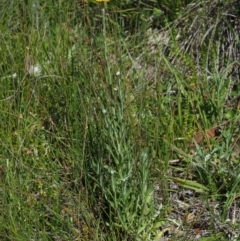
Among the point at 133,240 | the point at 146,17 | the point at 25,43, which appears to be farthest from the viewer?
the point at 146,17

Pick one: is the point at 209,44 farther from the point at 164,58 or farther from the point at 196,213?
the point at 196,213

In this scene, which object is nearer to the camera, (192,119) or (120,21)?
(192,119)

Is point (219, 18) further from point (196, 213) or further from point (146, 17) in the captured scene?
point (196, 213)

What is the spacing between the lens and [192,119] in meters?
3.64

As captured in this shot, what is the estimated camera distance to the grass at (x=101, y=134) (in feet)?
9.79

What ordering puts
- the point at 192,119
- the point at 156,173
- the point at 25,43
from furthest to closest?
the point at 25,43
the point at 192,119
the point at 156,173

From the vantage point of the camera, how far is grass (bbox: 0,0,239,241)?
2.98 meters

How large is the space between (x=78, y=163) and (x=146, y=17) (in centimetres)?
165

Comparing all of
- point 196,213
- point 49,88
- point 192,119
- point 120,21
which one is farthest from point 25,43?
point 196,213

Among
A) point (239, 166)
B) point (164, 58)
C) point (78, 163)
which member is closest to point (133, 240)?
point (78, 163)

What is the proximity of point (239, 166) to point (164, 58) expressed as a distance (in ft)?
2.78

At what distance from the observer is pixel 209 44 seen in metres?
4.00

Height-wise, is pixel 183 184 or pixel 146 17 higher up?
pixel 146 17

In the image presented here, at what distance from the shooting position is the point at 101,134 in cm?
304
